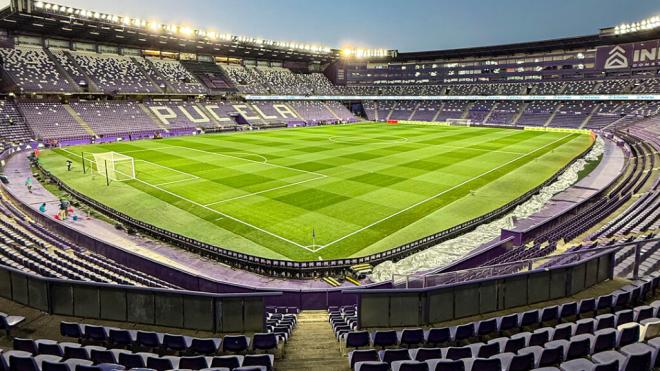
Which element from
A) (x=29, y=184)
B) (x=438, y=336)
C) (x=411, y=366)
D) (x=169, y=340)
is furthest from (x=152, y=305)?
(x=29, y=184)

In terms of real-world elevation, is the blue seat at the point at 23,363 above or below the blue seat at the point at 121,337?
above

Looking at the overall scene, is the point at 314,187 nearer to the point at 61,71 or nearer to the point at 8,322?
the point at 8,322

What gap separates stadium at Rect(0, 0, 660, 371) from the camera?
9688mm

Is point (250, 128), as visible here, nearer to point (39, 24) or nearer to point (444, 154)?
point (39, 24)

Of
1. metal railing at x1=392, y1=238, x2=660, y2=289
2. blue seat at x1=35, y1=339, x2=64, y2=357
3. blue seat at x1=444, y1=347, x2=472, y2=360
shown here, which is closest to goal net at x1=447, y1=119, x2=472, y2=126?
metal railing at x1=392, y1=238, x2=660, y2=289

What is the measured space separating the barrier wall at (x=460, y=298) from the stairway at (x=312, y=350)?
47.6 inches

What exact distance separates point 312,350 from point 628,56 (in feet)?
348

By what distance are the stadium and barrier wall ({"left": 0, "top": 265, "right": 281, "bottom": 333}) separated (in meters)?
0.05

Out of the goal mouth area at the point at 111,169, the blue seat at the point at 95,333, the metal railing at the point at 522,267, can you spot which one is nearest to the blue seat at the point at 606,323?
the metal railing at the point at 522,267

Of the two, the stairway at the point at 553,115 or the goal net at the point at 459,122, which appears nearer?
the stairway at the point at 553,115

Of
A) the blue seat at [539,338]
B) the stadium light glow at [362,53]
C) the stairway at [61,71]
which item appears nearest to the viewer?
the blue seat at [539,338]

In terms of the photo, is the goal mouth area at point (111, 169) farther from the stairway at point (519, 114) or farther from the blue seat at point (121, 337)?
the stairway at point (519, 114)

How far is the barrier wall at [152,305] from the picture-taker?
34.9 feet

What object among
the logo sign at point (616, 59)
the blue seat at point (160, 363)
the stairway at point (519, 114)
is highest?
the logo sign at point (616, 59)
